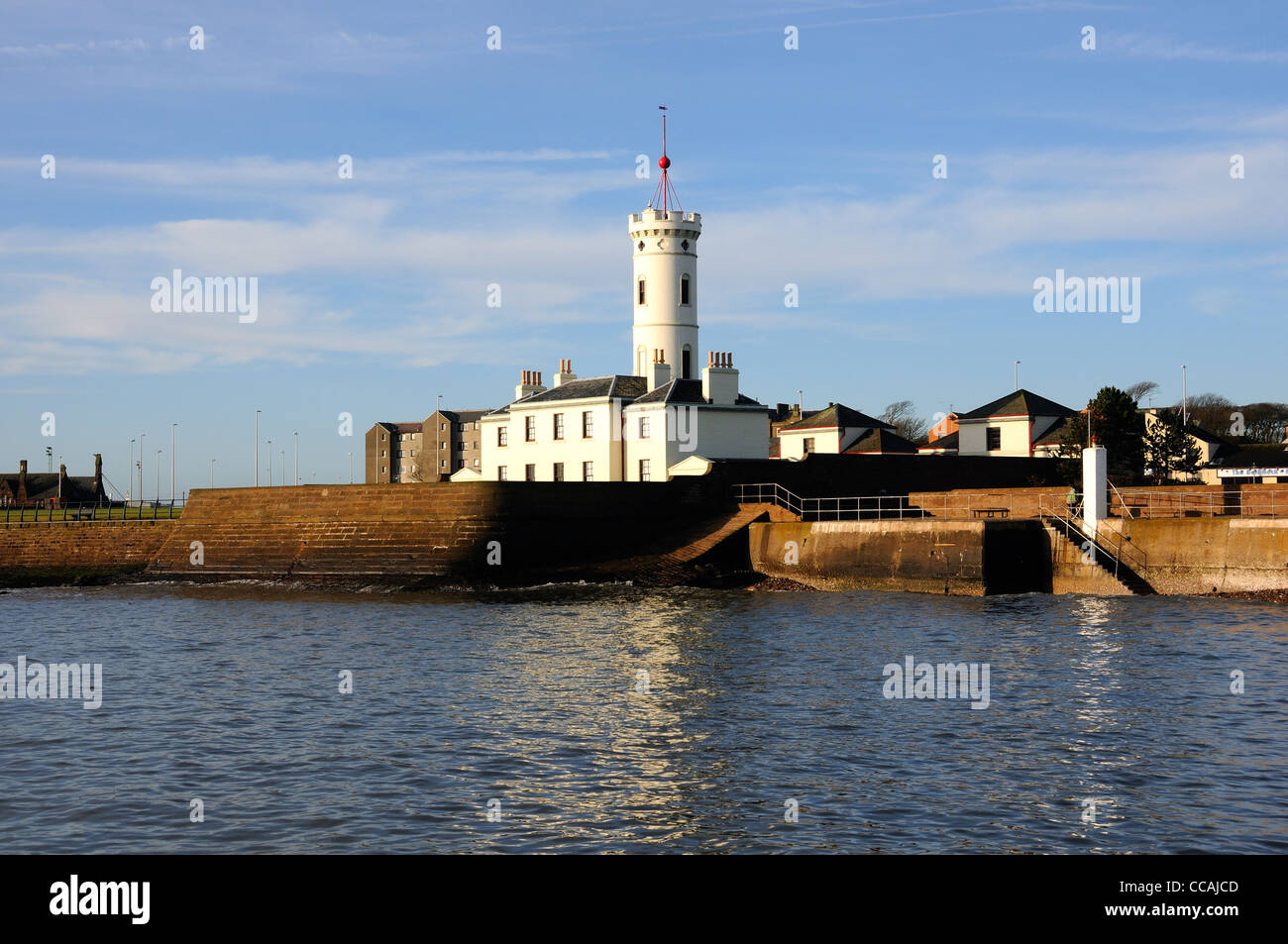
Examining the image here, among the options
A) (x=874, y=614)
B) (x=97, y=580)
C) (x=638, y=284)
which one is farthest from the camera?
(x=638, y=284)

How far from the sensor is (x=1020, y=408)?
238ft

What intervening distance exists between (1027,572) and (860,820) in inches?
1085

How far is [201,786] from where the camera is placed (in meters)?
15.9

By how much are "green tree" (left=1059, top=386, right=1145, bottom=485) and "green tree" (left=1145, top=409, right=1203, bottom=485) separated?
1.00m

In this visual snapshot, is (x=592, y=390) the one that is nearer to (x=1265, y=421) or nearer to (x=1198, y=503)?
(x=1198, y=503)

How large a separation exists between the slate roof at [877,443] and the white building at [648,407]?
1589cm

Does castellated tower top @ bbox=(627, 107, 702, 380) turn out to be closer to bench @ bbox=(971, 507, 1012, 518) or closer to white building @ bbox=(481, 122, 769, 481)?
white building @ bbox=(481, 122, 769, 481)

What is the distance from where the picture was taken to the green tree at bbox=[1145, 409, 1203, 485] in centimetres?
6506

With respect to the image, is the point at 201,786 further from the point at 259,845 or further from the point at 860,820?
the point at 860,820

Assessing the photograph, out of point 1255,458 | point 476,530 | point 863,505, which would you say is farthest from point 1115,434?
point 476,530

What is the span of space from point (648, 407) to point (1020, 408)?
27.5m

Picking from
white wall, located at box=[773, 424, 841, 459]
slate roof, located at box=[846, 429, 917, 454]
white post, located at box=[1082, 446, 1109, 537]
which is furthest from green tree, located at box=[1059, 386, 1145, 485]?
white post, located at box=[1082, 446, 1109, 537]

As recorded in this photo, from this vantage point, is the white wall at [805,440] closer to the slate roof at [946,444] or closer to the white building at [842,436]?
the white building at [842,436]
